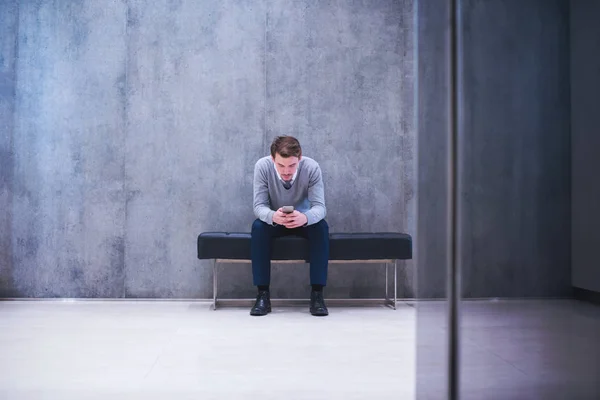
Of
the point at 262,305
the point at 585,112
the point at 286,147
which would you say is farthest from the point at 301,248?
the point at 585,112

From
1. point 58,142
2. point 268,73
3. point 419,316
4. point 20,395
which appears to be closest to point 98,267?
point 58,142

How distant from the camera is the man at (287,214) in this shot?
3293mm

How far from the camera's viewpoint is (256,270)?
3.32 m

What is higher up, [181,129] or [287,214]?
[181,129]

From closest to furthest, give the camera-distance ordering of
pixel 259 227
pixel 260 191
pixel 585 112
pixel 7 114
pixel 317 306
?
1. pixel 585 112
2. pixel 317 306
3. pixel 259 227
4. pixel 260 191
5. pixel 7 114

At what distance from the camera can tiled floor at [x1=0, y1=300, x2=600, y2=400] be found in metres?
0.80

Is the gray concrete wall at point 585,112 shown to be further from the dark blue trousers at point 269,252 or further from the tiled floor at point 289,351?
the dark blue trousers at point 269,252

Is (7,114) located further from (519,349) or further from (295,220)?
(519,349)

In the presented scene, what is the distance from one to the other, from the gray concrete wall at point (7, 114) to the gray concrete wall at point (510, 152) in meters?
3.75

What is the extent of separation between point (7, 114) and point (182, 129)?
1.22 meters

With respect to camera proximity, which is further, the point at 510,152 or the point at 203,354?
the point at 203,354

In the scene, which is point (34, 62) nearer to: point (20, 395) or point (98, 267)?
point (98, 267)

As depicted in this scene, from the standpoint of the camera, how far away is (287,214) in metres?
3.29

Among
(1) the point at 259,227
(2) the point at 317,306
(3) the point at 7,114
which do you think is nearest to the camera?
(2) the point at 317,306
